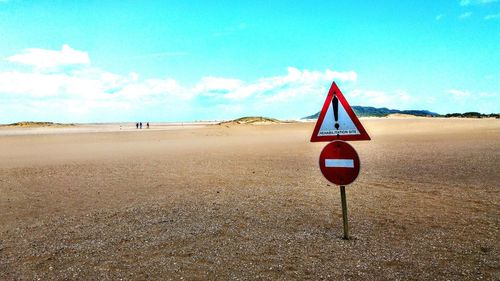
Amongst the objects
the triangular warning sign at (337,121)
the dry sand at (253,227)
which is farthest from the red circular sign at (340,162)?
the dry sand at (253,227)

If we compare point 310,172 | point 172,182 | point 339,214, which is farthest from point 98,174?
point 339,214

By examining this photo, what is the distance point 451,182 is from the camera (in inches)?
446

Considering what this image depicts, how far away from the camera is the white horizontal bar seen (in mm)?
6031

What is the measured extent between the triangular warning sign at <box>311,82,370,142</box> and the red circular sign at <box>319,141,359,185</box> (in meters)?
0.17

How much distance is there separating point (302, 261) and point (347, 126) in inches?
87.6

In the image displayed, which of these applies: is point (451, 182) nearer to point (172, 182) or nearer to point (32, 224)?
point (172, 182)

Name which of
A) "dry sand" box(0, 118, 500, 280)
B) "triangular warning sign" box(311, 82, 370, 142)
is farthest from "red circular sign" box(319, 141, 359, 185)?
"dry sand" box(0, 118, 500, 280)

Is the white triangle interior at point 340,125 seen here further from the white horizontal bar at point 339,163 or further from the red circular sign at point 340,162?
the white horizontal bar at point 339,163

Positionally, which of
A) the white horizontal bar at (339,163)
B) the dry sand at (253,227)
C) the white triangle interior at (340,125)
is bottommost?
the dry sand at (253,227)

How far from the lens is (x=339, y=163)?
242 inches

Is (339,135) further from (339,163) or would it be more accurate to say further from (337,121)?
(339,163)

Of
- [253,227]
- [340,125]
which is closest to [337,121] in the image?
[340,125]

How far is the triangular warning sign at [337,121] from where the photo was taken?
5.97 meters

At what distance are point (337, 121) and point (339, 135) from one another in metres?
0.23
